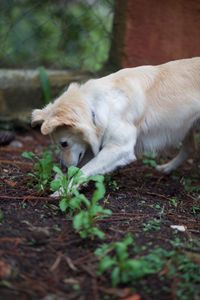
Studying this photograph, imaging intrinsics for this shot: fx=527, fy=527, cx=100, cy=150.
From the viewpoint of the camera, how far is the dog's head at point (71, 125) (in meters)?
3.84

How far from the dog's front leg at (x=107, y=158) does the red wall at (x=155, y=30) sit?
1756 mm

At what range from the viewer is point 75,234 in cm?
306

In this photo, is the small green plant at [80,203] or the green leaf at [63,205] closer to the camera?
the small green plant at [80,203]

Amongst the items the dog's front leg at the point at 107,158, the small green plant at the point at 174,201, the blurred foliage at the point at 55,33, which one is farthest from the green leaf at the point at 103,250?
the blurred foliage at the point at 55,33

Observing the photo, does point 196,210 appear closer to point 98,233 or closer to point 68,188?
point 68,188

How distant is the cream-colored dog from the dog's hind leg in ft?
1.45

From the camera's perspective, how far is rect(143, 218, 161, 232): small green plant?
3290 mm

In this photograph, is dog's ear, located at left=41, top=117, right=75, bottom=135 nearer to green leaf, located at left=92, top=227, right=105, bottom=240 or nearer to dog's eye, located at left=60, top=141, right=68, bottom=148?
dog's eye, located at left=60, top=141, right=68, bottom=148

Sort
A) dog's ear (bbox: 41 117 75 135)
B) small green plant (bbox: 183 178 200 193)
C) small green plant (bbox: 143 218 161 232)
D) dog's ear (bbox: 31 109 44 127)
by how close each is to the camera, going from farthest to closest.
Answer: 1. small green plant (bbox: 183 178 200 193)
2. dog's ear (bbox: 31 109 44 127)
3. dog's ear (bbox: 41 117 75 135)
4. small green plant (bbox: 143 218 161 232)

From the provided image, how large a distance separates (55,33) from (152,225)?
10.7 ft

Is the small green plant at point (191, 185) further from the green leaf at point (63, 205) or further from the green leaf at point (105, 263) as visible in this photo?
the green leaf at point (105, 263)

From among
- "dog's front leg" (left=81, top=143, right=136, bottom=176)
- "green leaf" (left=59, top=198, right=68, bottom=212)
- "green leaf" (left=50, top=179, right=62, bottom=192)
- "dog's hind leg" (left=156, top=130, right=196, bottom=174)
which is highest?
"green leaf" (left=50, top=179, right=62, bottom=192)

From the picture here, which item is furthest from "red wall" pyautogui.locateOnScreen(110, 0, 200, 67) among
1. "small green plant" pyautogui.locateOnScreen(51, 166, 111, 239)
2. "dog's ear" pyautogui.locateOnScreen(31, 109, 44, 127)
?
"small green plant" pyautogui.locateOnScreen(51, 166, 111, 239)

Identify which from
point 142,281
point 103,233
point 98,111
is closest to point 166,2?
point 98,111
